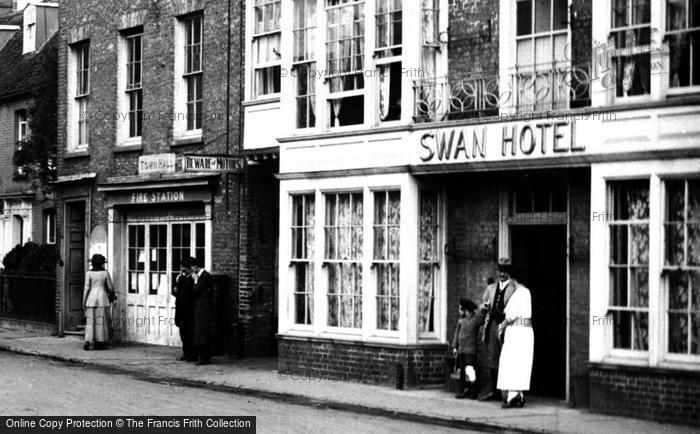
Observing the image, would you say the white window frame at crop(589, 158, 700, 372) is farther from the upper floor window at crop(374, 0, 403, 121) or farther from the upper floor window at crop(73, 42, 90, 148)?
the upper floor window at crop(73, 42, 90, 148)

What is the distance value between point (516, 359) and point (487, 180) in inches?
117

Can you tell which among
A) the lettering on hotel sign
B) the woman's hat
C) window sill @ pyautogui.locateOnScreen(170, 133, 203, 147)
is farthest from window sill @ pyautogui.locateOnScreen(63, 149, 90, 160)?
the lettering on hotel sign

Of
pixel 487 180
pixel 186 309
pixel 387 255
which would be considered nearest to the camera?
pixel 487 180

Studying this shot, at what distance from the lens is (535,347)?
17.8 m

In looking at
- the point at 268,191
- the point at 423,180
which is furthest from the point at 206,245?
the point at 423,180

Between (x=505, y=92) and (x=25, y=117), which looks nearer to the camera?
(x=505, y=92)

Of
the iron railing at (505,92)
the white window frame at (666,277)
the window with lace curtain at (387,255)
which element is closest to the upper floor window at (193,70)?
the window with lace curtain at (387,255)

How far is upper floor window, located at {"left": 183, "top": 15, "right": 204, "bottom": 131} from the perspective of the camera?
24.8 metres

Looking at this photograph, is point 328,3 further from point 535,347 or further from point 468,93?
point 535,347

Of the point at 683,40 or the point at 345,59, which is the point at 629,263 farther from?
the point at 345,59

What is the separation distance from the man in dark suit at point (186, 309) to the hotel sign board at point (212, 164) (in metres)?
1.79

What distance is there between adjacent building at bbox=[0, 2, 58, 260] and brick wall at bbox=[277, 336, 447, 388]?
13.3 metres

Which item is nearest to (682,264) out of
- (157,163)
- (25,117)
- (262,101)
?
(262,101)

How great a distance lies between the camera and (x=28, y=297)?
103 feet
